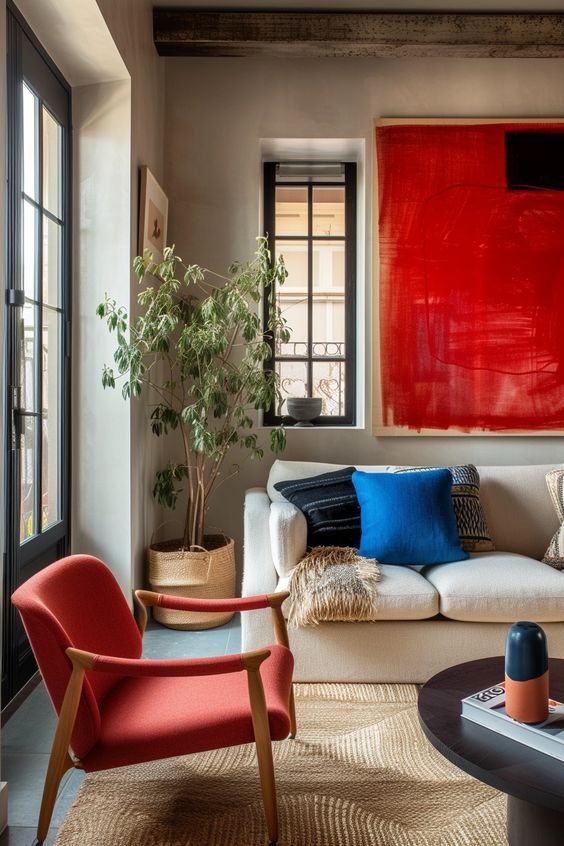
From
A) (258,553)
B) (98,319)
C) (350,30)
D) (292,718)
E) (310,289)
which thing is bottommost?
(292,718)

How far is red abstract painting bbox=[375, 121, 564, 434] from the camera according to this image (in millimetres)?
3818

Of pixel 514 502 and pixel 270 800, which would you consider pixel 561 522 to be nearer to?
pixel 514 502

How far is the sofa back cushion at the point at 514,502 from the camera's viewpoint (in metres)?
3.34

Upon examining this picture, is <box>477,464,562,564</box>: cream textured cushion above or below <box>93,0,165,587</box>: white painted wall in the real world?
below

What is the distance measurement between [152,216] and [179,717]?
2481 mm

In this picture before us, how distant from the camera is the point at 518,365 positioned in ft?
12.6

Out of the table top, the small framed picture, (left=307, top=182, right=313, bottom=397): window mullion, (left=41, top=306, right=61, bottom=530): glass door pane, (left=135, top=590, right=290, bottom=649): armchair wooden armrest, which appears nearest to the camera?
the table top

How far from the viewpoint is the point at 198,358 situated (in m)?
3.31

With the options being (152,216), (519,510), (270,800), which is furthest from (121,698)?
(152,216)

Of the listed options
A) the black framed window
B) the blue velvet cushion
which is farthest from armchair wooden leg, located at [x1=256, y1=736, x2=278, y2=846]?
the black framed window

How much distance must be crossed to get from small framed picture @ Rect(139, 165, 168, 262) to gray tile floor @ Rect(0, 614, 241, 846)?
5.89 ft

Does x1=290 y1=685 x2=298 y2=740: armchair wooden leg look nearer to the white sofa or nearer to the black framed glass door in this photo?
the white sofa

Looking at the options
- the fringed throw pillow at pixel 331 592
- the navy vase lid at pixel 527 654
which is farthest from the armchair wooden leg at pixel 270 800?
the fringed throw pillow at pixel 331 592

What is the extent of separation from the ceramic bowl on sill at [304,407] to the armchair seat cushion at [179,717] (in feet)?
6.74
